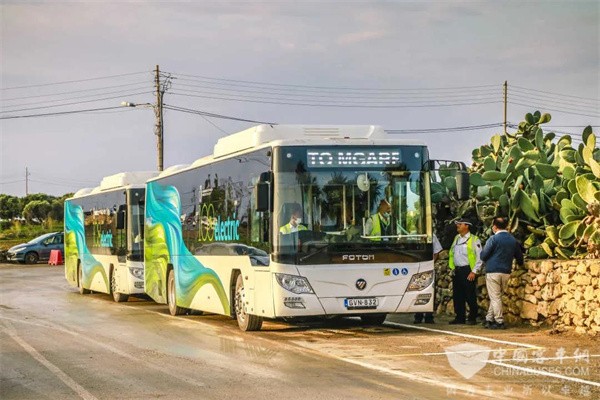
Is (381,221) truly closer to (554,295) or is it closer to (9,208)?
(554,295)

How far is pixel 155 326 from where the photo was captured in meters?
19.5

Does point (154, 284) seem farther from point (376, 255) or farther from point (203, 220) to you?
point (376, 255)

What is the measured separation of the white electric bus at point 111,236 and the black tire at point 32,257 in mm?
23244


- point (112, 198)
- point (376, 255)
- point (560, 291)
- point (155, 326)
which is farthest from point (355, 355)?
point (112, 198)

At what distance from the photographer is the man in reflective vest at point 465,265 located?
1850cm

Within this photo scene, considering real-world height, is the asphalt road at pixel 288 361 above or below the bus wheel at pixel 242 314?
below

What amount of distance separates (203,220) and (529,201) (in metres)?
6.09

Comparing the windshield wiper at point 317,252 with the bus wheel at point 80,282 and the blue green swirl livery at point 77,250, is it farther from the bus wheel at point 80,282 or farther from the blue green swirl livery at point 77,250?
the bus wheel at point 80,282

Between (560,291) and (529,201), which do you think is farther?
(529,201)

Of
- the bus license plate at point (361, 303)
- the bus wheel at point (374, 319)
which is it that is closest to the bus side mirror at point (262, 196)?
the bus license plate at point (361, 303)

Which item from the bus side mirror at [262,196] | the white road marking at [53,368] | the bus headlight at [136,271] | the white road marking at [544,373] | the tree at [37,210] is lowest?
the white road marking at [53,368]

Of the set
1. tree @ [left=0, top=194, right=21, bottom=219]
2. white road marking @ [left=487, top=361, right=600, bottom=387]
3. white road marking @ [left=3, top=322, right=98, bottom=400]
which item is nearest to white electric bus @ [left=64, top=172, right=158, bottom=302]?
white road marking @ [left=3, top=322, right=98, bottom=400]

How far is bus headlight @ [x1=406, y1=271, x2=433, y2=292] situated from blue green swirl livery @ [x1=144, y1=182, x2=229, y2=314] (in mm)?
3638

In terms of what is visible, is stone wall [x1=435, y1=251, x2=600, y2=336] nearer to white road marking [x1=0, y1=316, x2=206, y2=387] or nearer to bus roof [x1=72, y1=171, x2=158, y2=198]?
white road marking [x1=0, y1=316, x2=206, y2=387]
